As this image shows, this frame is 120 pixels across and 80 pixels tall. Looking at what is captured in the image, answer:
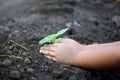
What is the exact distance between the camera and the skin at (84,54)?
6.12 ft

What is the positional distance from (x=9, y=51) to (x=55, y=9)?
1.40 m

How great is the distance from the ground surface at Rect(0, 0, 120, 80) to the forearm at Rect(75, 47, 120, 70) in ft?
0.35

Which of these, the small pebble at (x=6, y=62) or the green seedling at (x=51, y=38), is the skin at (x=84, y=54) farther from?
the small pebble at (x=6, y=62)

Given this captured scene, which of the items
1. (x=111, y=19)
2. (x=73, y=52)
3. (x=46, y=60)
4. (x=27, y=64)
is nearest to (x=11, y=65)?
(x=27, y=64)

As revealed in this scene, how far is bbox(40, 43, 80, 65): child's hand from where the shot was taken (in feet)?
6.54

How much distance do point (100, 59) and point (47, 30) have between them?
82cm

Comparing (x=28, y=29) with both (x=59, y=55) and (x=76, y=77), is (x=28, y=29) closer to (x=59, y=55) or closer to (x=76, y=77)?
(x=59, y=55)

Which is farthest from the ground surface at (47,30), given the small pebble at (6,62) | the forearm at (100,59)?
the forearm at (100,59)

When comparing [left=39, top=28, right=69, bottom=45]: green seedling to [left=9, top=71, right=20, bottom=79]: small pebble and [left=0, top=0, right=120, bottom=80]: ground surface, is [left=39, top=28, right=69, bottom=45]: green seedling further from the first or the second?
[left=9, top=71, right=20, bottom=79]: small pebble

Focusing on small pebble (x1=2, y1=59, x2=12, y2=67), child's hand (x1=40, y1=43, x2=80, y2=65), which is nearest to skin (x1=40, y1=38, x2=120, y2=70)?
child's hand (x1=40, y1=43, x2=80, y2=65)

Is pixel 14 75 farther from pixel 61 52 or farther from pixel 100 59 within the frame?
pixel 100 59

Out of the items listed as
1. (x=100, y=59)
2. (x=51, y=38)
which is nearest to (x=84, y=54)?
(x=100, y=59)

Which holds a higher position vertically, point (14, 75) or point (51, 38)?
point (51, 38)

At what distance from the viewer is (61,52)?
2027 millimetres
